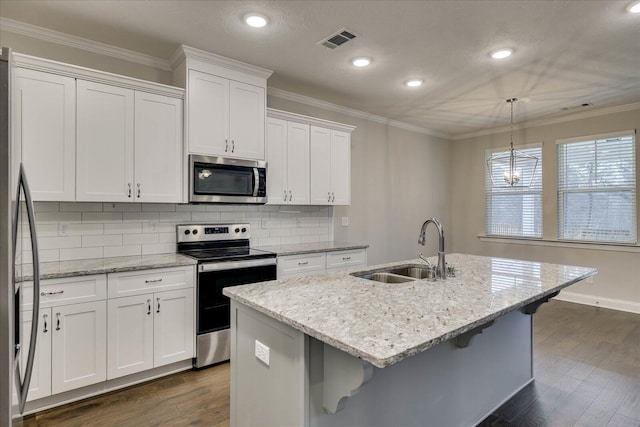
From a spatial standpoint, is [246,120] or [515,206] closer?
[246,120]

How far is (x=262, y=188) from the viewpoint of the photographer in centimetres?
339

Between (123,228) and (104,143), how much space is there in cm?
73

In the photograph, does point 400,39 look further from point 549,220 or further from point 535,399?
point 549,220

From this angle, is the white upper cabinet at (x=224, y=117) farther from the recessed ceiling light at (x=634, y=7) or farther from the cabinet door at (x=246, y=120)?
the recessed ceiling light at (x=634, y=7)

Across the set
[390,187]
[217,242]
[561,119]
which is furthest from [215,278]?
[561,119]

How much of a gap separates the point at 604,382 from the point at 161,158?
153 inches

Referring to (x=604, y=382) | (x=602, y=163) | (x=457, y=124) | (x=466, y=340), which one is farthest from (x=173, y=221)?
(x=602, y=163)

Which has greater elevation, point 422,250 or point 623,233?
point 623,233

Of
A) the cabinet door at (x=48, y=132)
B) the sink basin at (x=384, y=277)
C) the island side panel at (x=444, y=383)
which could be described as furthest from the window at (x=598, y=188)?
the cabinet door at (x=48, y=132)

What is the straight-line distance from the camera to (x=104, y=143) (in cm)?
266

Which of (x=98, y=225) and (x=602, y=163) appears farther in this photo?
(x=602, y=163)

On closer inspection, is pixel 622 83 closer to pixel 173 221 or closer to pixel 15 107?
pixel 173 221

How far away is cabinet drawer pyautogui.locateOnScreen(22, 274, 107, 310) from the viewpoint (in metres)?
2.19

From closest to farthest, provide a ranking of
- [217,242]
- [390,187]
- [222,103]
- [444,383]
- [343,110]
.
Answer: [444,383] < [222,103] < [217,242] < [343,110] < [390,187]
